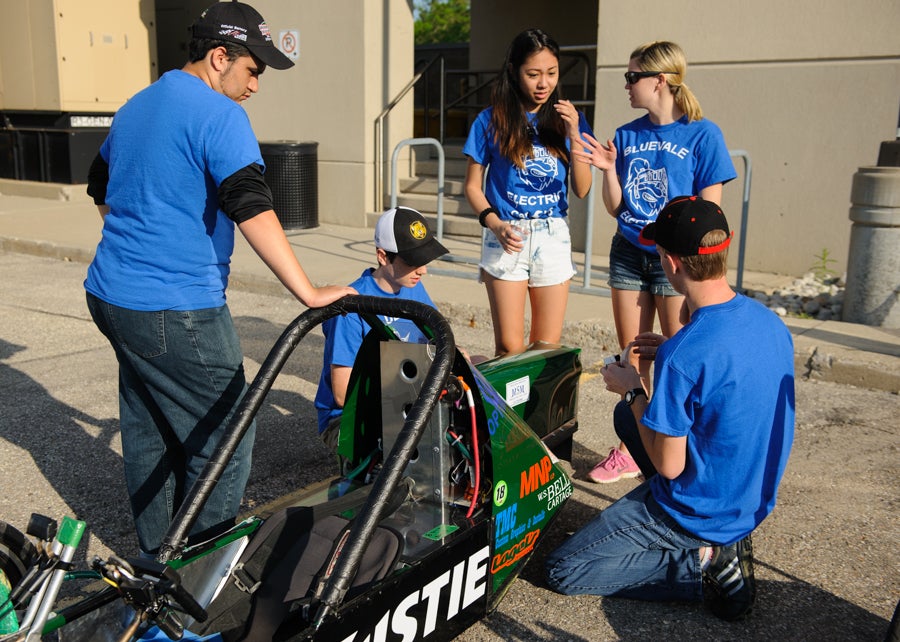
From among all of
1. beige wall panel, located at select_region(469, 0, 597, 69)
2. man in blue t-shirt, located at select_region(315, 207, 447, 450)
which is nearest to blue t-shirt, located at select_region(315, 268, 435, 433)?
man in blue t-shirt, located at select_region(315, 207, 447, 450)

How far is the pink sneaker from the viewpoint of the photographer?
4152mm

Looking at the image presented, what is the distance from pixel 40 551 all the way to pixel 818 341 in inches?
207

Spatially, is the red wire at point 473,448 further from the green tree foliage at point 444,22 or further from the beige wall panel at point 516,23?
the green tree foliage at point 444,22

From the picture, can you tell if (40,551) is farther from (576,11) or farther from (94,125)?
(576,11)

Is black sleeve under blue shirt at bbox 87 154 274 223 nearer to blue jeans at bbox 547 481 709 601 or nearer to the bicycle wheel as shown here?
the bicycle wheel

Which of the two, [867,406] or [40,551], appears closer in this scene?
[40,551]

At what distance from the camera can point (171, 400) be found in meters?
3.02

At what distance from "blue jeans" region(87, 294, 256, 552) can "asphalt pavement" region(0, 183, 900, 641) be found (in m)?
0.53

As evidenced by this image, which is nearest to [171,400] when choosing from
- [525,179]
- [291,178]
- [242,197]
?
[242,197]

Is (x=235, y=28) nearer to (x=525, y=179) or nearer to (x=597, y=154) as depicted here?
(x=525, y=179)

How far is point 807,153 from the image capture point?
8031 millimetres

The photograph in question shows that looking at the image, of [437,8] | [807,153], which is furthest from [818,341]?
[437,8]

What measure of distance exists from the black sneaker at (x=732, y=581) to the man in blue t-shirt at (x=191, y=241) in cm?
156

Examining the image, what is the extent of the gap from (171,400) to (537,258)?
1931 mm
